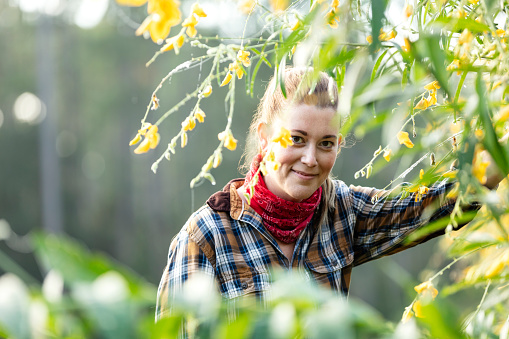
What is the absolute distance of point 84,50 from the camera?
13.3 metres

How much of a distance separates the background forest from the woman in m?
9.77

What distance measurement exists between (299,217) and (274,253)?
0.10 metres

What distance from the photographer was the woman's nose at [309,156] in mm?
1167

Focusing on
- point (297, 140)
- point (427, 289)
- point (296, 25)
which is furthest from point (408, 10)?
point (297, 140)

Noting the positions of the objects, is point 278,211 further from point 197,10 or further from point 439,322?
point 439,322

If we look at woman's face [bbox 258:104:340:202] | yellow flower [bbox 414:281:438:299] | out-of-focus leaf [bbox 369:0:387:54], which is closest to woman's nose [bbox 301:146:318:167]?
woman's face [bbox 258:104:340:202]

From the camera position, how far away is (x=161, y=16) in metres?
0.54

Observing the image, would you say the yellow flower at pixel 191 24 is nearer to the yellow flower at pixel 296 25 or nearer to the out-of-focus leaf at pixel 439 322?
the yellow flower at pixel 296 25

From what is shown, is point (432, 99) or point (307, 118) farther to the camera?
point (307, 118)

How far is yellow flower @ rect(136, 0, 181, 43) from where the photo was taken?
1.73 feet

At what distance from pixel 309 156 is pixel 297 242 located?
0.19 meters

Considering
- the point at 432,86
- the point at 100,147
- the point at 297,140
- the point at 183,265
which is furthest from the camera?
the point at 100,147

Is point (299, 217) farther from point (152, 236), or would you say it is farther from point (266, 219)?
point (152, 236)

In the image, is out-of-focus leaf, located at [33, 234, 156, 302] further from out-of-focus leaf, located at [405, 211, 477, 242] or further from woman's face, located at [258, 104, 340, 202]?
woman's face, located at [258, 104, 340, 202]
